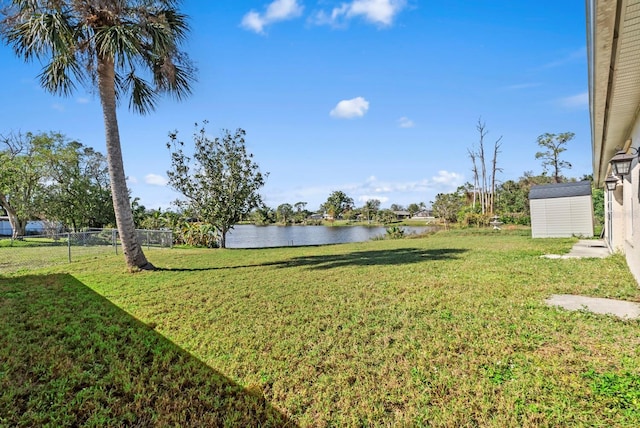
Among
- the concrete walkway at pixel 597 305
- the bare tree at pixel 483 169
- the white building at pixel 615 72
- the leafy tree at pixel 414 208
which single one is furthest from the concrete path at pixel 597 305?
the leafy tree at pixel 414 208

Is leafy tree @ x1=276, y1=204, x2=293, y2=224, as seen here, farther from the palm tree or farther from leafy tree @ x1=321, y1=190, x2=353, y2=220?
the palm tree

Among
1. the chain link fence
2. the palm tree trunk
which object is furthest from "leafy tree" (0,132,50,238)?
the palm tree trunk

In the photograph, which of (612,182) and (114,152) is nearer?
(114,152)

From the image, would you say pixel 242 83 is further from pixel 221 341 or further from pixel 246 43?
pixel 221 341

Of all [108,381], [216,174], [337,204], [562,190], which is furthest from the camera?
[337,204]

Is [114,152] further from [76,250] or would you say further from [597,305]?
[597,305]

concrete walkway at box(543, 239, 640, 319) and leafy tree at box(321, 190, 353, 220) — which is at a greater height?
leafy tree at box(321, 190, 353, 220)

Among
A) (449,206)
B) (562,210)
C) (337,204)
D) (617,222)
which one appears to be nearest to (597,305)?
(617,222)

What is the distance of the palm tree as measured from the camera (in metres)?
6.80

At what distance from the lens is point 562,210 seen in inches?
568

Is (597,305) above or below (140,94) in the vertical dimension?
below

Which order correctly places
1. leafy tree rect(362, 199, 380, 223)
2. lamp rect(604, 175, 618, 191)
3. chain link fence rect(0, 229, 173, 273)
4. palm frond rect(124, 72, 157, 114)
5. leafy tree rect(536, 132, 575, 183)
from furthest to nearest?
1. leafy tree rect(362, 199, 380, 223)
2. leafy tree rect(536, 132, 575, 183)
3. chain link fence rect(0, 229, 173, 273)
4. palm frond rect(124, 72, 157, 114)
5. lamp rect(604, 175, 618, 191)

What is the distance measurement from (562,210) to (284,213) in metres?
A: 56.5

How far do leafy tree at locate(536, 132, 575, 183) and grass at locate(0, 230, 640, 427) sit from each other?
102 feet
